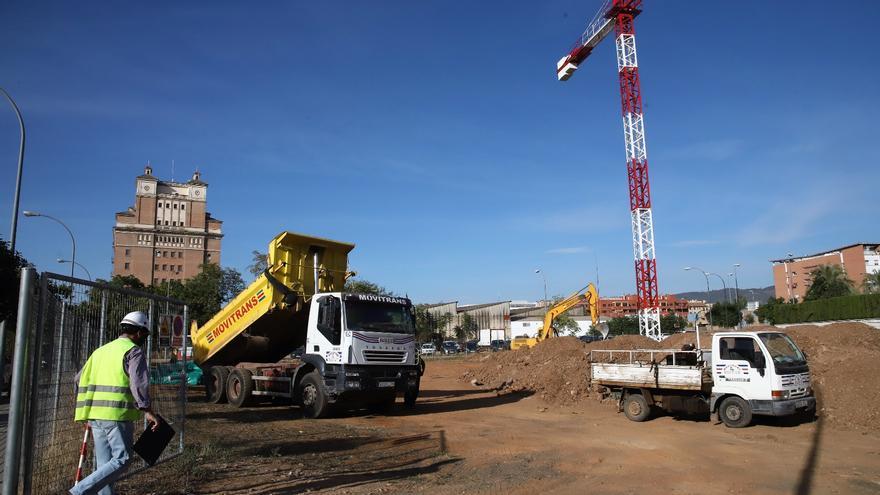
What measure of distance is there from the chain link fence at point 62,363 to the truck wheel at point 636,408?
10.2 metres

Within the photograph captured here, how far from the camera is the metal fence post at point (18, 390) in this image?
4.80 meters

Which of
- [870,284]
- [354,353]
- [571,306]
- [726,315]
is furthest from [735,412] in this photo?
[870,284]

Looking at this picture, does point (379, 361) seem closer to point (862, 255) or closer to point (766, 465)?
point (766, 465)

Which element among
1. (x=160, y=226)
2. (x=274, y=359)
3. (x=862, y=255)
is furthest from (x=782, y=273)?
(x=274, y=359)

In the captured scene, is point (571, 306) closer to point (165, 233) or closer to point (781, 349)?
point (781, 349)

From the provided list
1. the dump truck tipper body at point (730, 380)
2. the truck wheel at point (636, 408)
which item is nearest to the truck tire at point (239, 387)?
the dump truck tipper body at point (730, 380)

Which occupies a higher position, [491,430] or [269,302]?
[269,302]

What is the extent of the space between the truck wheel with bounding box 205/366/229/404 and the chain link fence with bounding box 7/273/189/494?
29.6ft

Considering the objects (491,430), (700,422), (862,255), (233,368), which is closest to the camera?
(491,430)

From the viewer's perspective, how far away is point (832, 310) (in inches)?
2007

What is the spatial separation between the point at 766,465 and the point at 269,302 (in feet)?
35.4

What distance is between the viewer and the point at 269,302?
14641 mm

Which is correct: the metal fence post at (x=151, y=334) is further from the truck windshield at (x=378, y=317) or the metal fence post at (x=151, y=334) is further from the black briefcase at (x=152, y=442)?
the truck windshield at (x=378, y=317)

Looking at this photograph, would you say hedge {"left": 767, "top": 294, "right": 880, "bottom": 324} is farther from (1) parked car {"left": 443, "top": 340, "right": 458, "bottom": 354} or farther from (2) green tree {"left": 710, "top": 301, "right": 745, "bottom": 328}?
(1) parked car {"left": 443, "top": 340, "right": 458, "bottom": 354}
